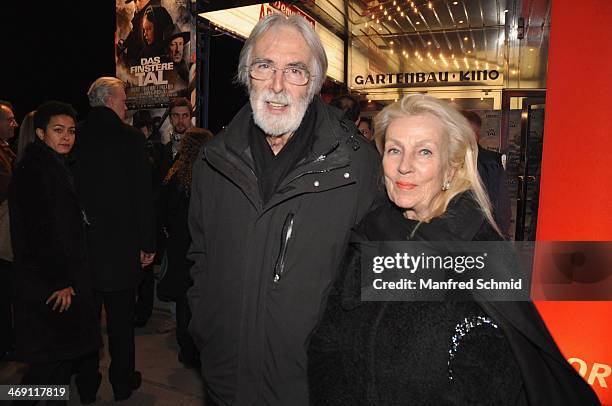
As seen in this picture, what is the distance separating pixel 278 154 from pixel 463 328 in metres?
1.03

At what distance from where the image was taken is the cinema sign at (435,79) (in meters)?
9.62

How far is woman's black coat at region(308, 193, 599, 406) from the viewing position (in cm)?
131

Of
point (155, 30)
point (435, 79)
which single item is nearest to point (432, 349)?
point (155, 30)

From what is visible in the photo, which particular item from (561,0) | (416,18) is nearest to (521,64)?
(416,18)

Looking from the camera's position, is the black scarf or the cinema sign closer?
the black scarf

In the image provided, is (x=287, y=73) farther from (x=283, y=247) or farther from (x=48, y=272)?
(x=48, y=272)

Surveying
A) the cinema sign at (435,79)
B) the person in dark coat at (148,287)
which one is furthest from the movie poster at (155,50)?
the cinema sign at (435,79)

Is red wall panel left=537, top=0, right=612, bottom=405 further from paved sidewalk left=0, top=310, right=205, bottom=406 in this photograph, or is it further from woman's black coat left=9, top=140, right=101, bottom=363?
woman's black coat left=9, top=140, right=101, bottom=363

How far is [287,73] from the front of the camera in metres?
1.95

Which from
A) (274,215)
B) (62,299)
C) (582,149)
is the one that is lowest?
(62,299)

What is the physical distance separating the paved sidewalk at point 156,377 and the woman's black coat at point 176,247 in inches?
27.6

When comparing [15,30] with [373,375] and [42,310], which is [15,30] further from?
[373,375]

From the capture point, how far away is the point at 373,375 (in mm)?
1472

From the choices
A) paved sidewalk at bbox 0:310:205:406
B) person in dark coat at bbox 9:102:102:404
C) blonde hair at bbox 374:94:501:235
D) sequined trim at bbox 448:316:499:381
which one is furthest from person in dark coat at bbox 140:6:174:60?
sequined trim at bbox 448:316:499:381
